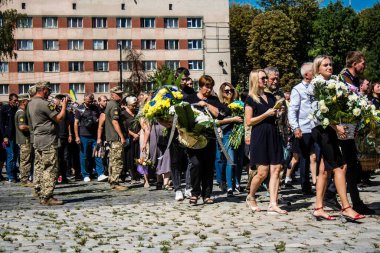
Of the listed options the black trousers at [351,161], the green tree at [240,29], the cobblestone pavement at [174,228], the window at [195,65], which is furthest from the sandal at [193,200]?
the window at [195,65]

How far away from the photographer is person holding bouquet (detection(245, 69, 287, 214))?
33.8 ft

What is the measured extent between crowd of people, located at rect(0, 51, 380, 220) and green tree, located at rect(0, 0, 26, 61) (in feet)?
80.0

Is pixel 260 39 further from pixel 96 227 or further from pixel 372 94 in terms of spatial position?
pixel 96 227

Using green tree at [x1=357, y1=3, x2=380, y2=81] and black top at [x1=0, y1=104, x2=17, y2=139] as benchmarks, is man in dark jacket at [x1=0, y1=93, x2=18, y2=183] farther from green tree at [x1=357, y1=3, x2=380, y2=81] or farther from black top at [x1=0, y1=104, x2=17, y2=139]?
green tree at [x1=357, y1=3, x2=380, y2=81]

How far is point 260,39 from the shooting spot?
74.7 m

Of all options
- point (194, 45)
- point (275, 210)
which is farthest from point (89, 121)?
point (194, 45)

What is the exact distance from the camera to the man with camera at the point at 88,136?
60.0 ft

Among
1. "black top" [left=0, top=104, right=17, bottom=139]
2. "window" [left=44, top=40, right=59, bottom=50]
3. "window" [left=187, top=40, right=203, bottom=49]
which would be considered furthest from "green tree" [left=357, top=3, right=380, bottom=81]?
"black top" [left=0, top=104, right=17, bottom=139]

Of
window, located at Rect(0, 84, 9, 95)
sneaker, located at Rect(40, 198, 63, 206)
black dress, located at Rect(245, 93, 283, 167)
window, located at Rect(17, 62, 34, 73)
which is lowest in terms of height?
sneaker, located at Rect(40, 198, 63, 206)

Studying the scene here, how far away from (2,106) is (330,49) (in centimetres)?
5631

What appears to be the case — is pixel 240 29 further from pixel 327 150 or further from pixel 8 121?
pixel 327 150

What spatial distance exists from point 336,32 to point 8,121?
56.5m

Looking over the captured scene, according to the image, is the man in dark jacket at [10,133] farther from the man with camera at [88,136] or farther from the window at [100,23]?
the window at [100,23]

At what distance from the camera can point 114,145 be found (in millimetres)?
15164
